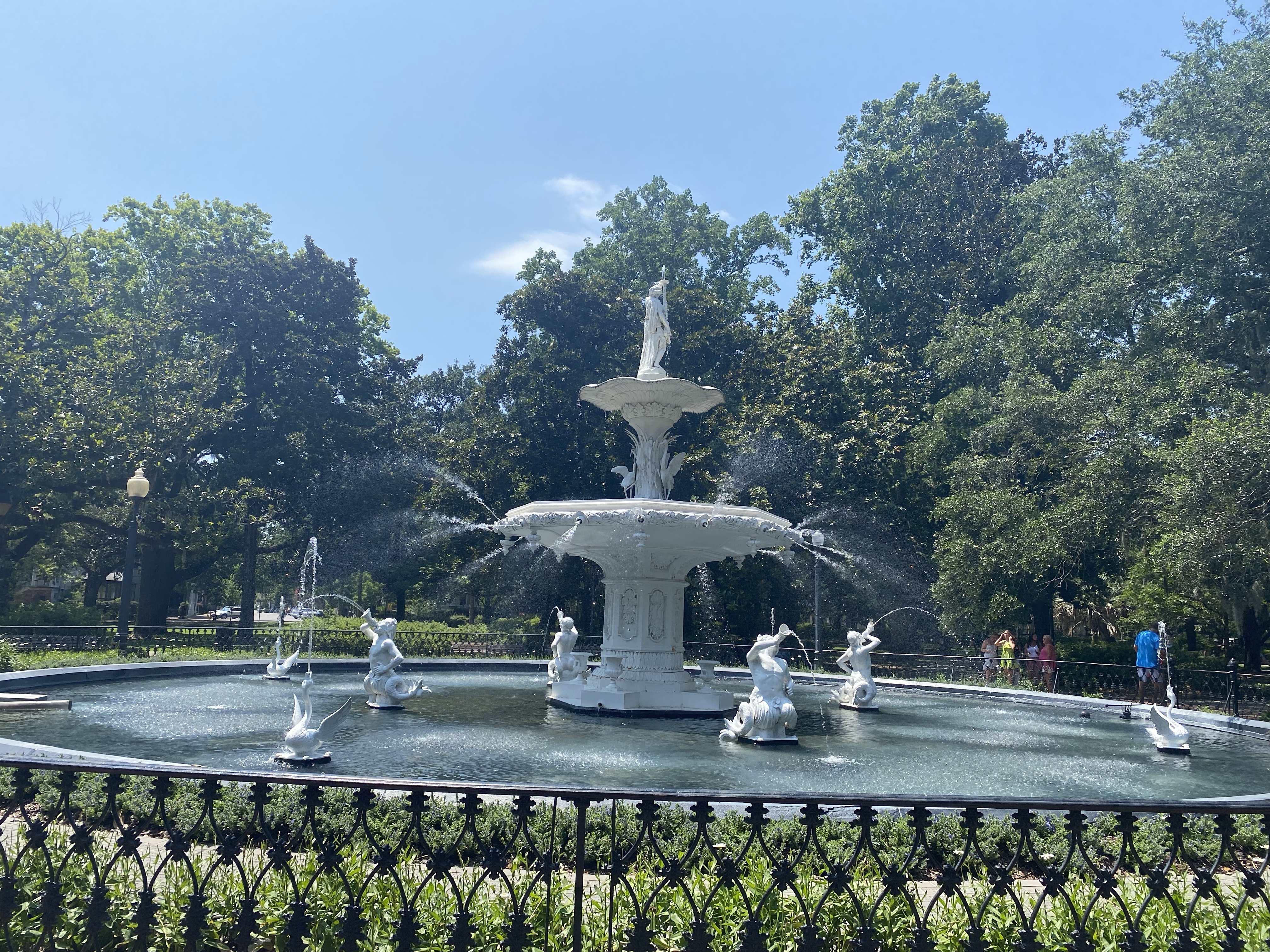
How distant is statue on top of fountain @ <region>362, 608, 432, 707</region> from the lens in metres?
12.8

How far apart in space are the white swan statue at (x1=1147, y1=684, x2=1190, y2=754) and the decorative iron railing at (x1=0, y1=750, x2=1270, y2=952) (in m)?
5.64

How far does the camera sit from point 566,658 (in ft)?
48.1

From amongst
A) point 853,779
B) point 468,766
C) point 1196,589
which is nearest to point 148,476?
point 468,766

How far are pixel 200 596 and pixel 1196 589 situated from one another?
68.3 m

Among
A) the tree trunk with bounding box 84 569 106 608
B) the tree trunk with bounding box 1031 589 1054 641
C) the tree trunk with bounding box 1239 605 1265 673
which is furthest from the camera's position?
the tree trunk with bounding box 84 569 106 608

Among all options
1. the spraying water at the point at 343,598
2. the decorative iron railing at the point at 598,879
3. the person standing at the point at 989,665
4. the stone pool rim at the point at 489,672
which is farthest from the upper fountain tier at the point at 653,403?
the person standing at the point at 989,665

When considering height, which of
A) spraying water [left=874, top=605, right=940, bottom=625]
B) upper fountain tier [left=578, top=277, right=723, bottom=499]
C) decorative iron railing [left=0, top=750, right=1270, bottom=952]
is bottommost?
decorative iron railing [left=0, top=750, right=1270, bottom=952]

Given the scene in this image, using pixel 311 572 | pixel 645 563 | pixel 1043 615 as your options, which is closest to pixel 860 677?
pixel 645 563

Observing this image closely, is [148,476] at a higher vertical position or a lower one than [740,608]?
higher

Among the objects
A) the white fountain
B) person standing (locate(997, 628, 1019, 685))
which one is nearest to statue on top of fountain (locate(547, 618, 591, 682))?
the white fountain

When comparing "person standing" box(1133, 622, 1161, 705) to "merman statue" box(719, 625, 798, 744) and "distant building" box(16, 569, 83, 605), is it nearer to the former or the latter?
"merman statue" box(719, 625, 798, 744)

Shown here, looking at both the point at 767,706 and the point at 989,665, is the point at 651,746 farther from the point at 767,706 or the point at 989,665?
the point at 989,665

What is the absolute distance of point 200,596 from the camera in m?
68.5

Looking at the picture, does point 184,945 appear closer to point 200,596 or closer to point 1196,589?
point 1196,589
